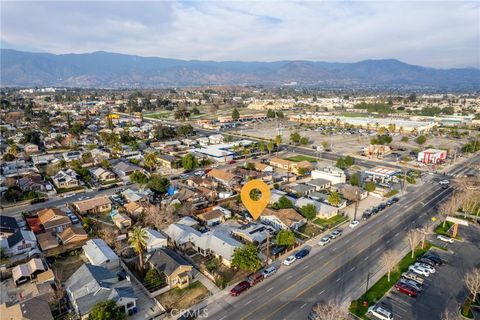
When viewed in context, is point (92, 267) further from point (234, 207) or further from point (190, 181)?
point (190, 181)

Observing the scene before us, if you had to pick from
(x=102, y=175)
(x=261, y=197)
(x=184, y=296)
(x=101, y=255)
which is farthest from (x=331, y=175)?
(x=102, y=175)

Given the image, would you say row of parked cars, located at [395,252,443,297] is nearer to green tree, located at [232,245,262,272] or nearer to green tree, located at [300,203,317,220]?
green tree, located at [232,245,262,272]

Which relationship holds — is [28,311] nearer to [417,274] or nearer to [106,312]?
[106,312]

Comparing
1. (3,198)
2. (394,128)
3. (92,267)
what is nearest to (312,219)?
A: (92,267)

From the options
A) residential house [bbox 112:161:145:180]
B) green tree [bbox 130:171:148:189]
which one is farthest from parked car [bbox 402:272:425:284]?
residential house [bbox 112:161:145:180]

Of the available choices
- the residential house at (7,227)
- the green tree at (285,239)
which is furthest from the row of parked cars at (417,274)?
the residential house at (7,227)
